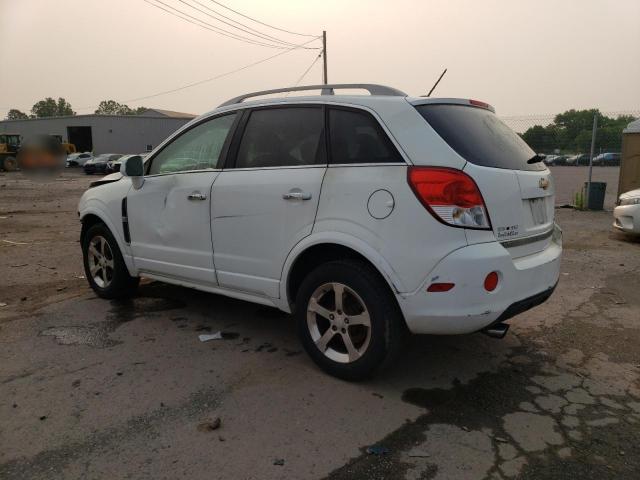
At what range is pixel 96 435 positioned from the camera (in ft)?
9.59


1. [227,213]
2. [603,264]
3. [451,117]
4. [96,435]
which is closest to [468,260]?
[451,117]

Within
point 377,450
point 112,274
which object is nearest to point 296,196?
point 377,450

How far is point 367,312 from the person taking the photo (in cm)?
334

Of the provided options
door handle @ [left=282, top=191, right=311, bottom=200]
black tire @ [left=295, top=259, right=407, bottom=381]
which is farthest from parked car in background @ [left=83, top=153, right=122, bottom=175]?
black tire @ [left=295, top=259, right=407, bottom=381]

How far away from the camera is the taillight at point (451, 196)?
306 centimetres

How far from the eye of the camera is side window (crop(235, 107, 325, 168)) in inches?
146

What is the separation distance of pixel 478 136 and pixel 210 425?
2.39 m

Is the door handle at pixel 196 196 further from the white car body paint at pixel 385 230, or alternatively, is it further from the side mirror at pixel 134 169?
Answer: the side mirror at pixel 134 169

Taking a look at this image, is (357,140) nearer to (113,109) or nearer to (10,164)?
(10,164)

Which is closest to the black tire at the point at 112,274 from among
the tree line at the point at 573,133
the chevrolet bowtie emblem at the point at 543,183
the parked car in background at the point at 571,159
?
the chevrolet bowtie emblem at the point at 543,183

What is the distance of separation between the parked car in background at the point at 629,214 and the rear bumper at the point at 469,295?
6.32m

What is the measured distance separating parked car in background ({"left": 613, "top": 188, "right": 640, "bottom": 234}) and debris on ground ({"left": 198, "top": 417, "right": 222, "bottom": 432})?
785 cm

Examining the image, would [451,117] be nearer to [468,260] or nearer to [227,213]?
[468,260]

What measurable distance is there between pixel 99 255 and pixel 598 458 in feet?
15.2
